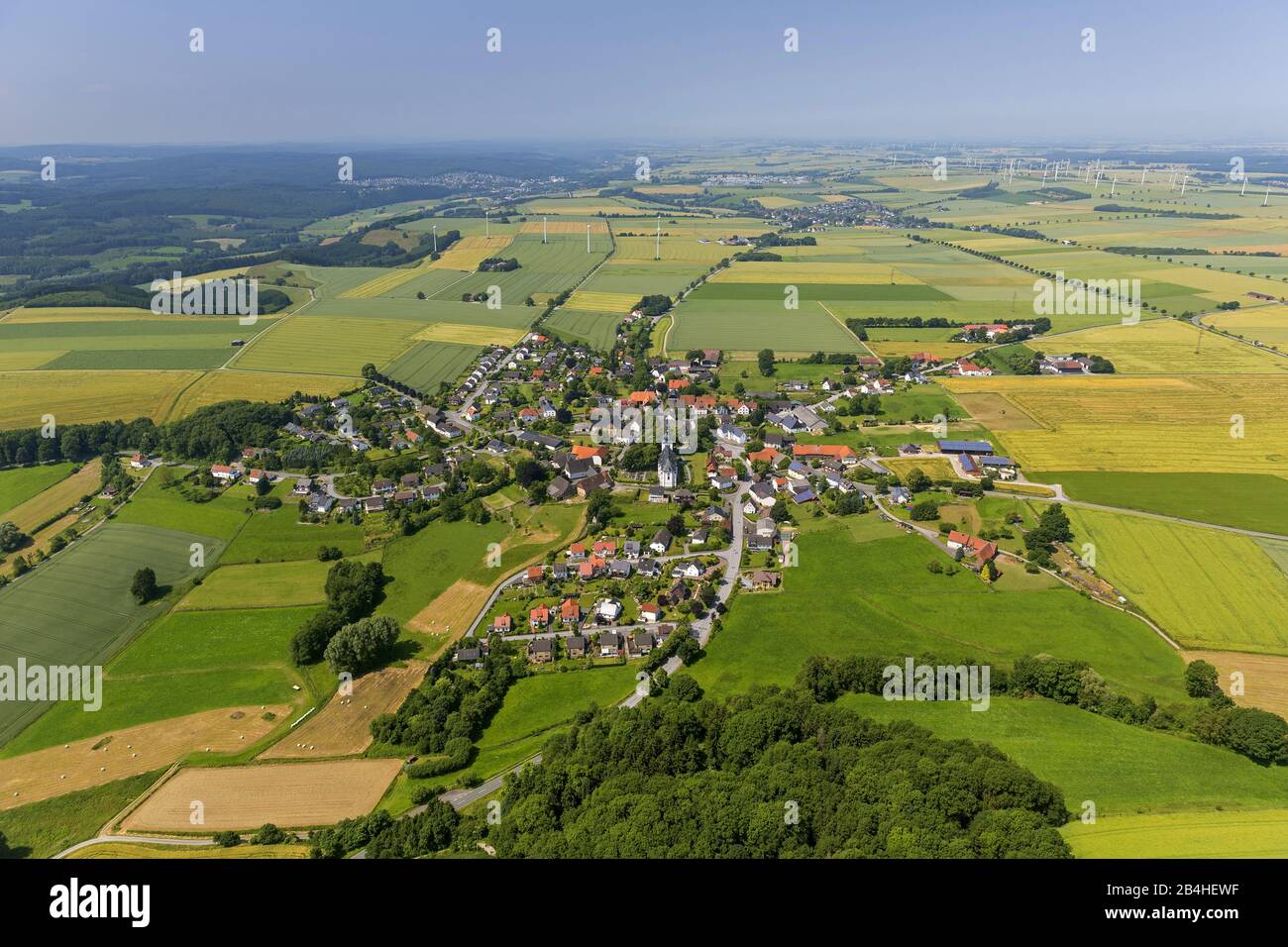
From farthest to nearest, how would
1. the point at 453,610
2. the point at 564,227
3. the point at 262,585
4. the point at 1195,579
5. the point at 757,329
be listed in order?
1. the point at 564,227
2. the point at 757,329
3. the point at 262,585
4. the point at 453,610
5. the point at 1195,579

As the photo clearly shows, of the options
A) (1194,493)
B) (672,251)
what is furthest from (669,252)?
(1194,493)

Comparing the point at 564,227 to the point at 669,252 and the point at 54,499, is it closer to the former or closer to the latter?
the point at 669,252

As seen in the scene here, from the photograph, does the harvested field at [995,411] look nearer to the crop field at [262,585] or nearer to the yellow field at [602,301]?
the yellow field at [602,301]

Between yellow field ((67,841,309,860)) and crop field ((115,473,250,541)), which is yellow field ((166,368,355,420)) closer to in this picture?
crop field ((115,473,250,541))

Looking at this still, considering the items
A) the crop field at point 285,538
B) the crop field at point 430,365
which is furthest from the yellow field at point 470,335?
the crop field at point 285,538

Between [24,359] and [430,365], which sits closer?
[24,359]

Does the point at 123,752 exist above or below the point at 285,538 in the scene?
below
